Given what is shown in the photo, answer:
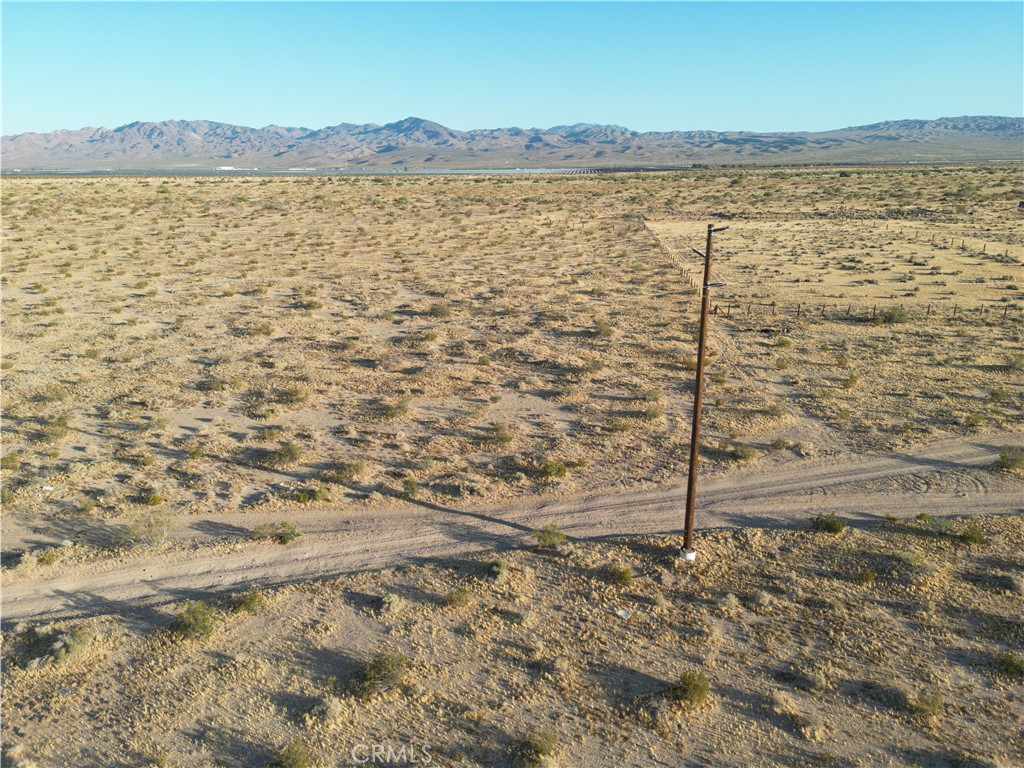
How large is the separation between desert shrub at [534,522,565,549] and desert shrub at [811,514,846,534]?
6369 millimetres

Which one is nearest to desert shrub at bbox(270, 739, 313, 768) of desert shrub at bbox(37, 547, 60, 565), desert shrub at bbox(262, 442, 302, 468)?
desert shrub at bbox(37, 547, 60, 565)

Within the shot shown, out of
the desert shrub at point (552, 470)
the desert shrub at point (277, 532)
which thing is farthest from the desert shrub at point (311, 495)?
the desert shrub at point (552, 470)

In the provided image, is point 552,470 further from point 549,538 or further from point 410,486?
point 410,486

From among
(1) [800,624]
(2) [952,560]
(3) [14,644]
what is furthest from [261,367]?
(2) [952,560]

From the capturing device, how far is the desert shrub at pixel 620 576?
13.8 metres

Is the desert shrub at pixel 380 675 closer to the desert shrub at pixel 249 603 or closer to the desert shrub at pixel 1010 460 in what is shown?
the desert shrub at pixel 249 603

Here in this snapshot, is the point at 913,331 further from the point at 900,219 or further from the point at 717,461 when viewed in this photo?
the point at 900,219

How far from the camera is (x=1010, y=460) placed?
18.3 m

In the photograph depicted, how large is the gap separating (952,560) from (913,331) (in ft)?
68.4

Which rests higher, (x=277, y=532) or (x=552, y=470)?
(x=552, y=470)

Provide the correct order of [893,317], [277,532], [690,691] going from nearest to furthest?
[690,691] < [277,532] < [893,317]

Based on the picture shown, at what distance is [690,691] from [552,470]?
8.24 meters
